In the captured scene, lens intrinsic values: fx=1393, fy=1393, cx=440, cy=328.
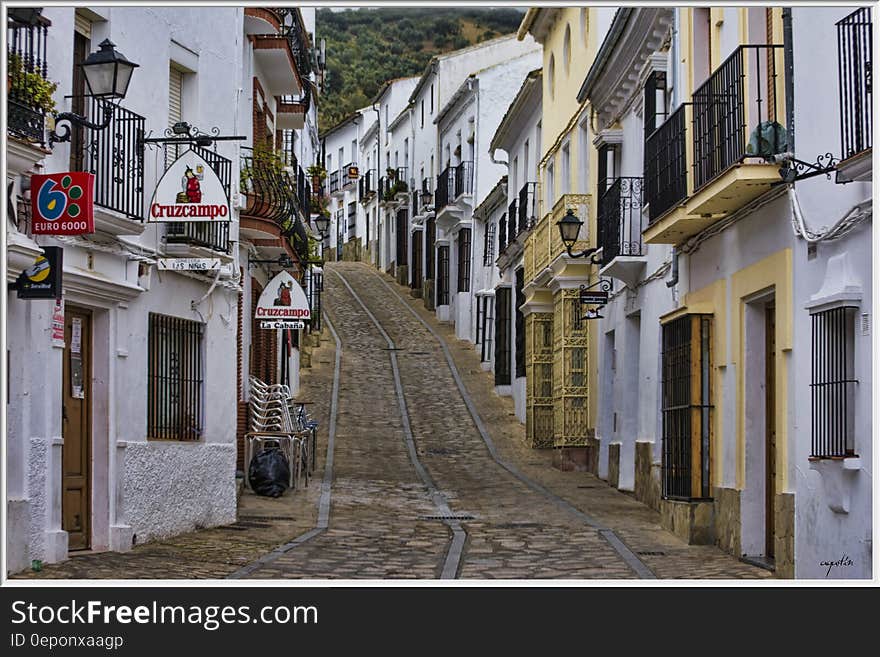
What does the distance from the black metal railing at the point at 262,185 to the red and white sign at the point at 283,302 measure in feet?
3.39

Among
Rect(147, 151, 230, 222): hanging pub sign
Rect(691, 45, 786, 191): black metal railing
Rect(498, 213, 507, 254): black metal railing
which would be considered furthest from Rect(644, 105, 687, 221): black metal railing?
Rect(498, 213, 507, 254): black metal railing

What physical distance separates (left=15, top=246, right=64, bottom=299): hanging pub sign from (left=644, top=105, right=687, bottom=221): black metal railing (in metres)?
6.55

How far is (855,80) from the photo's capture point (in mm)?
10156

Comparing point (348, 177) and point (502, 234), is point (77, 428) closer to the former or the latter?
point (502, 234)

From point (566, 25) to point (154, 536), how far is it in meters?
14.6

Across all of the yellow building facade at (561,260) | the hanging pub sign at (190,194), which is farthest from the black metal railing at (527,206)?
the hanging pub sign at (190,194)

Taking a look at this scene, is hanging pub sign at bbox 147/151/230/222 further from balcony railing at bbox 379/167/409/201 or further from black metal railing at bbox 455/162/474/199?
balcony railing at bbox 379/167/409/201

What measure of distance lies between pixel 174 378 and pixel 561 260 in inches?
361

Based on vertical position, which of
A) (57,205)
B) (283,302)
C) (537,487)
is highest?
(57,205)

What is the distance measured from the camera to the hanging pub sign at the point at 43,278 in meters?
10.8

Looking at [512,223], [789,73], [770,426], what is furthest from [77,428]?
[512,223]

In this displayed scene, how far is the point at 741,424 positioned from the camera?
13516mm

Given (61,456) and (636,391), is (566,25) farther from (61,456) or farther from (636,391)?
(61,456)

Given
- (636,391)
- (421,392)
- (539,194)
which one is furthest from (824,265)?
(421,392)
